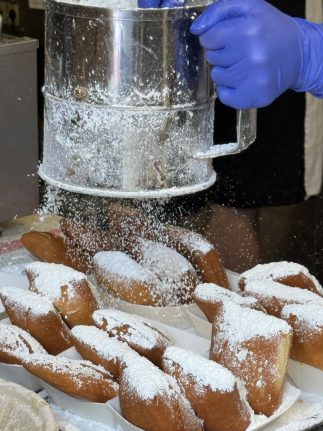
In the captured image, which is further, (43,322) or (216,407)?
(43,322)

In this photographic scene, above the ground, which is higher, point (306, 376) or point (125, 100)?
point (125, 100)

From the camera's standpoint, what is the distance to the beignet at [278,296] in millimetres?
1269

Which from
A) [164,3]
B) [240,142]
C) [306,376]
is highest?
[164,3]

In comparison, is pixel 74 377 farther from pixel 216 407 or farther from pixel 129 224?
pixel 129 224

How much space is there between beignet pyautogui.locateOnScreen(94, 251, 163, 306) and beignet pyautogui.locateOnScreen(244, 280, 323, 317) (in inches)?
6.1

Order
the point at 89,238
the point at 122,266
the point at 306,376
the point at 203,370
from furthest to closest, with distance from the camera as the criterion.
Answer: the point at 89,238
the point at 122,266
the point at 306,376
the point at 203,370

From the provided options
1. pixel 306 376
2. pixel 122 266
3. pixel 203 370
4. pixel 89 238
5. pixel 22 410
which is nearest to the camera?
pixel 22 410

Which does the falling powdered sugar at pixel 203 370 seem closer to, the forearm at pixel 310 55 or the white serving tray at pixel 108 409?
the white serving tray at pixel 108 409

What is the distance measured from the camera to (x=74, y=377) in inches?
42.1

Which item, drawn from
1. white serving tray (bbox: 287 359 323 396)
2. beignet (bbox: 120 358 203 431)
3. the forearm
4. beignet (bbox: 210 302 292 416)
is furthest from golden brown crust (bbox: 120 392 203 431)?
the forearm

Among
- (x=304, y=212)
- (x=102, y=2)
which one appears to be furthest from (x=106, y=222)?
(x=304, y=212)

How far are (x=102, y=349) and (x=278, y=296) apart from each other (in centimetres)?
30

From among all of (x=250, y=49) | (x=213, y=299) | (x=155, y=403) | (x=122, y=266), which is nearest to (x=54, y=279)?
(x=122, y=266)

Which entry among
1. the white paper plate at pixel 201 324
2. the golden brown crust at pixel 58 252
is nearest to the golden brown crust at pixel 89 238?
the golden brown crust at pixel 58 252
